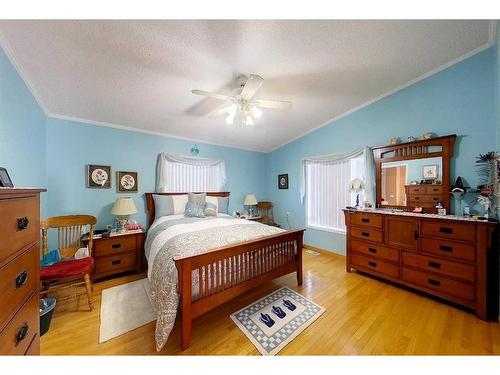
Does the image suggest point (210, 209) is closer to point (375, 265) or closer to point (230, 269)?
point (230, 269)

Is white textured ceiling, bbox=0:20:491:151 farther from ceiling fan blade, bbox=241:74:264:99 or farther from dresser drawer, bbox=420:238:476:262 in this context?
dresser drawer, bbox=420:238:476:262

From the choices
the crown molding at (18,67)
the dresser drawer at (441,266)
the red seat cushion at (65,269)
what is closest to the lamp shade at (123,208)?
the red seat cushion at (65,269)

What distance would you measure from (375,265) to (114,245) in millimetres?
3586

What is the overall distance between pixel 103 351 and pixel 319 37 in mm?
3123

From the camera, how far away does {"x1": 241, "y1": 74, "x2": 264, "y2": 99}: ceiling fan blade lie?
1.64m

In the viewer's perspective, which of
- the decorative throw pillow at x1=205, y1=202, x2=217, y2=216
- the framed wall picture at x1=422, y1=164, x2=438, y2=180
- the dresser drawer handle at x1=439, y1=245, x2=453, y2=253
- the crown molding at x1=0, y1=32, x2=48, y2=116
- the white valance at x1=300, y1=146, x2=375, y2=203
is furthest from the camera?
the decorative throw pillow at x1=205, y1=202, x2=217, y2=216

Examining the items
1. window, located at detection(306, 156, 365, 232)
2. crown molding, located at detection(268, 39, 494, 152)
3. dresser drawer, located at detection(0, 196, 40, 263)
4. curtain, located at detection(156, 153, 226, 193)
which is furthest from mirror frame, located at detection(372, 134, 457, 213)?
dresser drawer, located at detection(0, 196, 40, 263)

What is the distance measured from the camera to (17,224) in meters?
0.79

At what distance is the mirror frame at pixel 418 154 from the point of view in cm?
224

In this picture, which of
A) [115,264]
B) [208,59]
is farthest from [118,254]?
[208,59]

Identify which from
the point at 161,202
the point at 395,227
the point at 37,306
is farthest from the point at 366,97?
the point at 37,306

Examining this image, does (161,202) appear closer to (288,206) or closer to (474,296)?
(288,206)

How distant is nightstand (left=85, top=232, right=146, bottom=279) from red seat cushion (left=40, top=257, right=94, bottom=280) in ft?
1.58

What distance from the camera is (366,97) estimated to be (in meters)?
2.79
